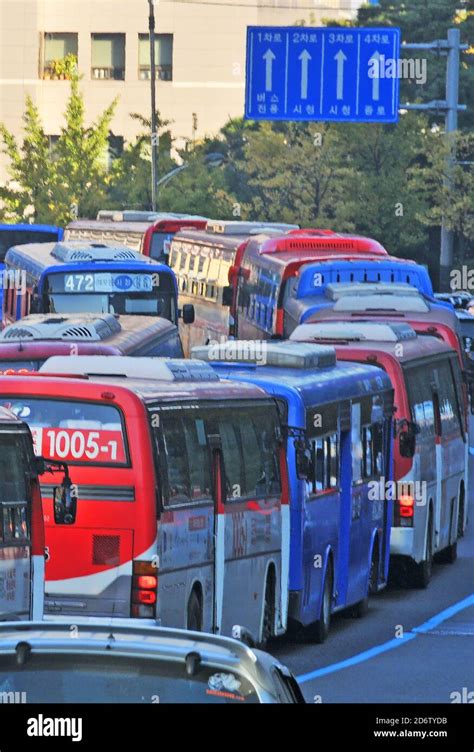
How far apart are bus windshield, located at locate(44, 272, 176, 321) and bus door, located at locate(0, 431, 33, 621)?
64.3 ft

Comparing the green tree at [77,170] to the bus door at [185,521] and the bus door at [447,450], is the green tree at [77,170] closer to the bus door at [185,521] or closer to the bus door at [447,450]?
the bus door at [447,450]

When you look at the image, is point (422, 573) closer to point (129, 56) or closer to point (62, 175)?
point (62, 175)

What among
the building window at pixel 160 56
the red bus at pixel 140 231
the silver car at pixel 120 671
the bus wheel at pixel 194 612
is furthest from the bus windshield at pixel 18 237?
the silver car at pixel 120 671

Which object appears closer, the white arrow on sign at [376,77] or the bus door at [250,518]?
the bus door at [250,518]

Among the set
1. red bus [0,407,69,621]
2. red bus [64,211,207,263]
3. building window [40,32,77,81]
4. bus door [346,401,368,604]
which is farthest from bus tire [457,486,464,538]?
building window [40,32,77,81]

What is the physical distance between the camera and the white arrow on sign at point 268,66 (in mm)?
49375

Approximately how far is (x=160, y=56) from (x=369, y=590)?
78.9m

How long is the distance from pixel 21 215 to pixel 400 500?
56.6 metres

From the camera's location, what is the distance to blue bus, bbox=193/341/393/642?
18031 millimetres

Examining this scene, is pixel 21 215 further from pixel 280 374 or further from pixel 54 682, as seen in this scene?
pixel 54 682

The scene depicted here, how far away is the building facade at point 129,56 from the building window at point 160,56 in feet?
0.14

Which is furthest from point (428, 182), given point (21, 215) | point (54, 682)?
point (54, 682)

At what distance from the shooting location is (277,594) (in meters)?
17.6

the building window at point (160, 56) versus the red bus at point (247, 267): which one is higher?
the building window at point (160, 56)
